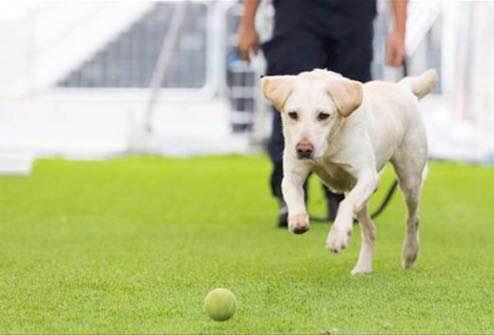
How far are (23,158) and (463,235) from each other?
5.22 meters

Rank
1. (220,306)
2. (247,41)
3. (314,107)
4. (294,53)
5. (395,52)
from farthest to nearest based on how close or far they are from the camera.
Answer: (247,41)
(294,53)
(395,52)
(314,107)
(220,306)

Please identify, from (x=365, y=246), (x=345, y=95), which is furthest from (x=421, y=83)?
(x=345, y=95)

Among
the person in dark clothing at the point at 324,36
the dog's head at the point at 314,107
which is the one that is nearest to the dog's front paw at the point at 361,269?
the dog's head at the point at 314,107

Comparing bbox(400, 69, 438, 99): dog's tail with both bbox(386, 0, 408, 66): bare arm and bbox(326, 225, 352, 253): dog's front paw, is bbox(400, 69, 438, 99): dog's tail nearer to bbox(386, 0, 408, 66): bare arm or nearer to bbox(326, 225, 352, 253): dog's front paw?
→ bbox(386, 0, 408, 66): bare arm

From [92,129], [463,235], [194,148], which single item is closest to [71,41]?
[92,129]

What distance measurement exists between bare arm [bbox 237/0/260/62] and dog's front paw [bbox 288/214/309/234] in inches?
105

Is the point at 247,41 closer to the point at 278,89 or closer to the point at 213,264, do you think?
the point at 213,264

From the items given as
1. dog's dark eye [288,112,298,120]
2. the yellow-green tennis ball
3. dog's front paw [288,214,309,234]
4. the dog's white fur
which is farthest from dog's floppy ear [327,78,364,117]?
the yellow-green tennis ball

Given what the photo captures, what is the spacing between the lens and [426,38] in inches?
599

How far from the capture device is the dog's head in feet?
15.7

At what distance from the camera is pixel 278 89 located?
4.93 meters

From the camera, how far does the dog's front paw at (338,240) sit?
470 centimetres

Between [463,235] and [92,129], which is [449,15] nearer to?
[92,129]

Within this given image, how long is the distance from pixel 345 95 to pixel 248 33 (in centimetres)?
268
